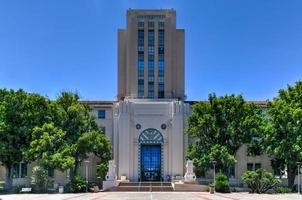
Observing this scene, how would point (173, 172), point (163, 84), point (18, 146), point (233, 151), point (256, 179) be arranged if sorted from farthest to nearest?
point (163, 84) < point (173, 172) < point (233, 151) < point (18, 146) < point (256, 179)

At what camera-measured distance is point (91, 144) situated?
49188 mm

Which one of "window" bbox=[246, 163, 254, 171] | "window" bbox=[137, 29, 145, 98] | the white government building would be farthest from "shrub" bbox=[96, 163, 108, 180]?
"window" bbox=[246, 163, 254, 171]

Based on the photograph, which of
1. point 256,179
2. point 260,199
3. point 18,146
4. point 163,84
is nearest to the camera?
point 260,199

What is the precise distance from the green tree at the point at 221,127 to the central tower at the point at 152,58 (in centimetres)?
913

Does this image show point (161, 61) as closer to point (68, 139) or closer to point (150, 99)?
point (150, 99)

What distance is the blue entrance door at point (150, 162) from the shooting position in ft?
186

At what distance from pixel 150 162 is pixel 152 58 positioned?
43.1 ft

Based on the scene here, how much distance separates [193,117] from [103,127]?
486 inches

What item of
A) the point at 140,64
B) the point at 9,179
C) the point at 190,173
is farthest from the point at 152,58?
the point at 9,179

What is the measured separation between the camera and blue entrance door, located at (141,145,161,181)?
5678 cm

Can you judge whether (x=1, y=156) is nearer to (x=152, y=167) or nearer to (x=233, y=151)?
(x=152, y=167)

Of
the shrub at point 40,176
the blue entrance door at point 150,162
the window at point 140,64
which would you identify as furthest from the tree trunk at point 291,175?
the shrub at point 40,176

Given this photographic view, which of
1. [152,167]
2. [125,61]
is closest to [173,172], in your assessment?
[152,167]

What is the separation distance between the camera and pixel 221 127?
5141 cm
